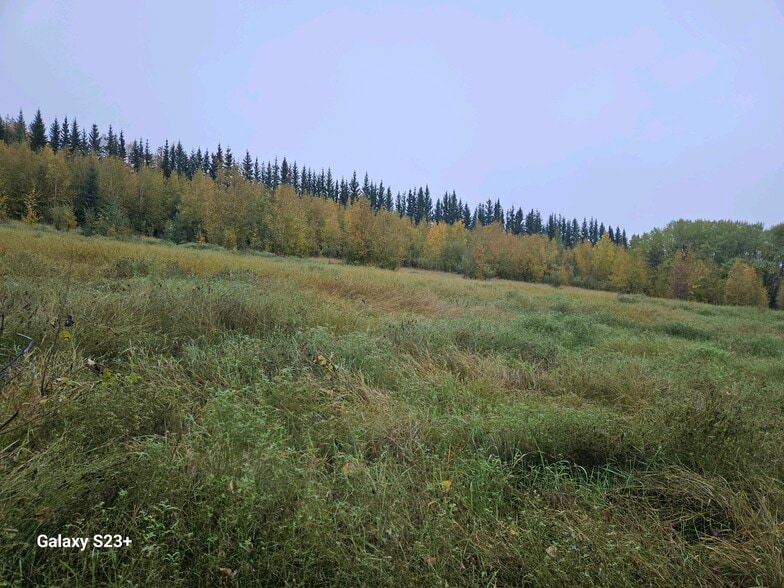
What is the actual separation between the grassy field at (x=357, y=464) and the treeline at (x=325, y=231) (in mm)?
32062

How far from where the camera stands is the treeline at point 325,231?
37.5 m

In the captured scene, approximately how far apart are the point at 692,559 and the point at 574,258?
72123mm

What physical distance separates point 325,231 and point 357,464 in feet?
153

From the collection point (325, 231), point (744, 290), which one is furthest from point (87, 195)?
point (744, 290)

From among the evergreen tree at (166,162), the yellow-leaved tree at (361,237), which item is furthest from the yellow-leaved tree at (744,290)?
the evergreen tree at (166,162)

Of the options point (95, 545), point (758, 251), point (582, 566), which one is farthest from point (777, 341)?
point (758, 251)

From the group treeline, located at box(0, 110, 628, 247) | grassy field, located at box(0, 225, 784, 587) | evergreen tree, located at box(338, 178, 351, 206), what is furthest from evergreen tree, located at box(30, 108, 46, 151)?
grassy field, located at box(0, 225, 784, 587)

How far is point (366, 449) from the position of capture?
9.08 ft

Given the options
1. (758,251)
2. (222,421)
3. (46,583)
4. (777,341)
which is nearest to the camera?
(46,583)

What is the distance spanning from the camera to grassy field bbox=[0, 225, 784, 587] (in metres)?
1.69

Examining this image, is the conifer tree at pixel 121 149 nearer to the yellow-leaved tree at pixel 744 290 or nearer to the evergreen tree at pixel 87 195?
the evergreen tree at pixel 87 195

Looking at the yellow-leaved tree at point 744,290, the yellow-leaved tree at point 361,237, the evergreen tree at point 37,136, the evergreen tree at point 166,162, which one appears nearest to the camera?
the yellow-leaved tree at point 361,237

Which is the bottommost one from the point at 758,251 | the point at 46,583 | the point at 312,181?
the point at 46,583

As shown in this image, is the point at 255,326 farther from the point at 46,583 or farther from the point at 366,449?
the point at 46,583
